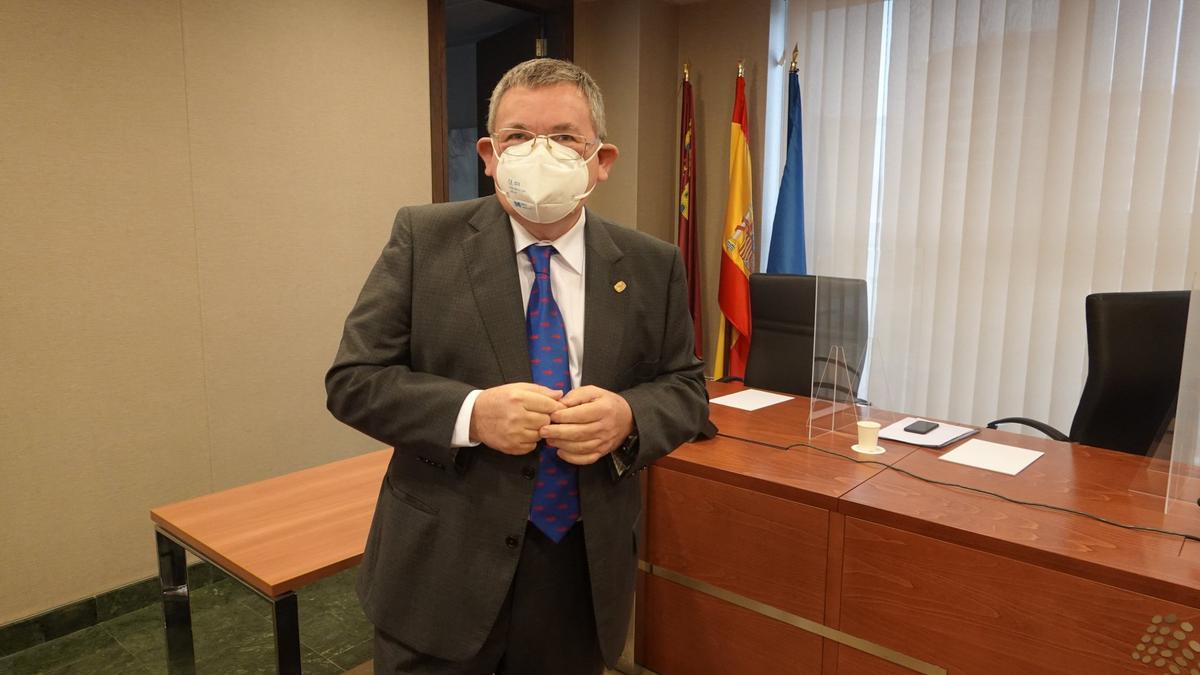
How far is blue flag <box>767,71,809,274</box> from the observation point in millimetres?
4012

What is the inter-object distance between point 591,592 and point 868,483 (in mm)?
1019

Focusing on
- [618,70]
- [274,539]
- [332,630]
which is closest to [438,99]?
[618,70]

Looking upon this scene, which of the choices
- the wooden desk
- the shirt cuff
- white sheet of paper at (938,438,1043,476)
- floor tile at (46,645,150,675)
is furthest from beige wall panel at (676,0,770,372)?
the shirt cuff

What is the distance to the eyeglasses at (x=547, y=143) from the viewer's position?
1092 millimetres

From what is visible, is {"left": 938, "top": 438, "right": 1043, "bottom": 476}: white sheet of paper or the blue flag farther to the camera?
the blue flag

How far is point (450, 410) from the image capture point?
1.01m

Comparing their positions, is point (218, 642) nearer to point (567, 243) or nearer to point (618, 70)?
point (567, 243)

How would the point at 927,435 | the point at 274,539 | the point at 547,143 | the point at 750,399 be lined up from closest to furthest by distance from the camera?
1. the point at 547,143
2. the point at 274,539
3. the point at 927,435
4. the point at 750,399

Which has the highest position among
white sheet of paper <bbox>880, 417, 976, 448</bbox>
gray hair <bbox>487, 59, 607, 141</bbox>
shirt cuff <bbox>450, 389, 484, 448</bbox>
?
gray hair <bbox>487, 59, 607, 141</bbox>

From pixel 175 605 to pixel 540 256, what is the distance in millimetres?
1344

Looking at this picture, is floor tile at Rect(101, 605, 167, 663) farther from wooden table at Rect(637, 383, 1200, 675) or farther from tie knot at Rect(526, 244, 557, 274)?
tie knot at Rect(526, 244, 557, 274)

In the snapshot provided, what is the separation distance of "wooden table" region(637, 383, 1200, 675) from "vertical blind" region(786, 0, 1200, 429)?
0.95 meters

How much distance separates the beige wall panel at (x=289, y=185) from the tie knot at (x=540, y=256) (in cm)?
212

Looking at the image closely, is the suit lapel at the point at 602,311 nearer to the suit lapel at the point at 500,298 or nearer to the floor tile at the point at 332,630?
the suit lapel at the point at 500,298
